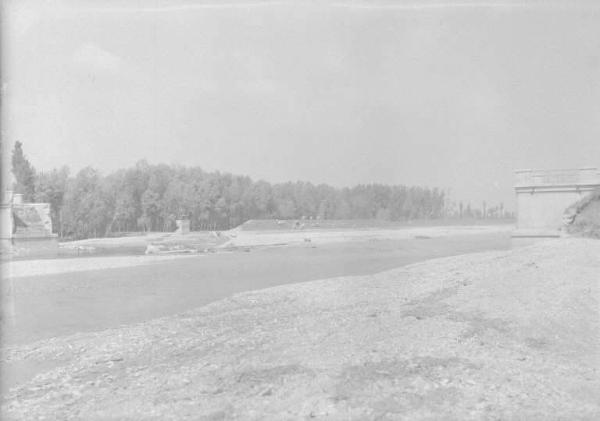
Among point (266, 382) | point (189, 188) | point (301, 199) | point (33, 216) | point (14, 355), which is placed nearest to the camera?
point (266, 382)

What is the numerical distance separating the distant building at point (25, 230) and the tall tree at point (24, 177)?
9.57m

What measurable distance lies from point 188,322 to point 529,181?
67.0ft

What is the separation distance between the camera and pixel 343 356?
8.01 meters

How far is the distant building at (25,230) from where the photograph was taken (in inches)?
1227

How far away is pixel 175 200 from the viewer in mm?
68000

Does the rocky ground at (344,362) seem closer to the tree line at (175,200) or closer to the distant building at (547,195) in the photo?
the distant building at (547,195)

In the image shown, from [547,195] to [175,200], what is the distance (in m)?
50.1

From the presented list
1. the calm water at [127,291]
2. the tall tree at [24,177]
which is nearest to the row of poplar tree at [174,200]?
the tall tree at [24,177]

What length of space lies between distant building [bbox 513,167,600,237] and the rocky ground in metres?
13.2

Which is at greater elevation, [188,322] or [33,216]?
[33,216]

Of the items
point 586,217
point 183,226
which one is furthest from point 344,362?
point 183,226

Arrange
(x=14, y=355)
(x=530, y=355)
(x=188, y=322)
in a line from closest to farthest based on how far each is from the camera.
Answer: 1. (x=530, y=355)
2. (x=14, y=355)
3. (x=188, y=322)

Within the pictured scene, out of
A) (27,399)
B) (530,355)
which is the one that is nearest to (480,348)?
(530,355)

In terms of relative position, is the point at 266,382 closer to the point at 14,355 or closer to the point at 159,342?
the point at 159,342
